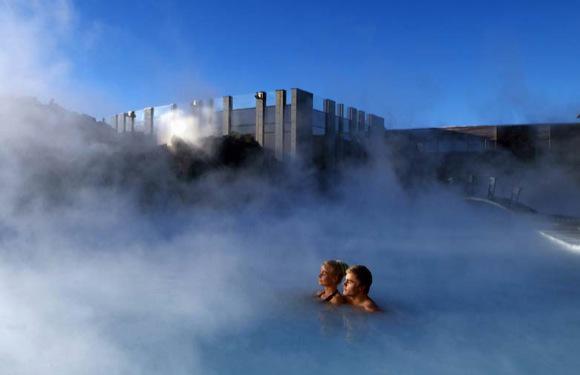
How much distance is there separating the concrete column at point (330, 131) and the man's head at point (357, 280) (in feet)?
43.3

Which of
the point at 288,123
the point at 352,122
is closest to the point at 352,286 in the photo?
the point at 288,123

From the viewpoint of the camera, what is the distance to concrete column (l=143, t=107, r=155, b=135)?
9.23 m

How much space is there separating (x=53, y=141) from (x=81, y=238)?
1.35m

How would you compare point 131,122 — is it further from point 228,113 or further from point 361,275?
point 361,275

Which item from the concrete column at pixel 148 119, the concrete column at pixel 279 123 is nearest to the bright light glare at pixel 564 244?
the concrete column at pixel 148 119

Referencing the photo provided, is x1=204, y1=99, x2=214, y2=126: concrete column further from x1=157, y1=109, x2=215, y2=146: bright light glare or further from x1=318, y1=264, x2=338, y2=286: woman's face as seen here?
x1=318, y1=264, x2=338, y2=286: woman's face

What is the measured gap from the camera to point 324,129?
16.8 metres

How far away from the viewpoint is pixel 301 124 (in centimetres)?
1591

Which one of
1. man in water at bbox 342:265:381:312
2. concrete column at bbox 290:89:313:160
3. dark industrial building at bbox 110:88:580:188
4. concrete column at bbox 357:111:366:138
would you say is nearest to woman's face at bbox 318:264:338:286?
man in water at bbox 342:265:381:312

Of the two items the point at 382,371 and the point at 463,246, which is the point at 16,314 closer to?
the point at 382,371

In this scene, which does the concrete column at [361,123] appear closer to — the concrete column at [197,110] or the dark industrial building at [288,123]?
the dark industrial building at [288,123]

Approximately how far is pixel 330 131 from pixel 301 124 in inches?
58.4

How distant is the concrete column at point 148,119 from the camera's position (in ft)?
30.3

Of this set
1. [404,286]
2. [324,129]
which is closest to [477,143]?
[324,129]
